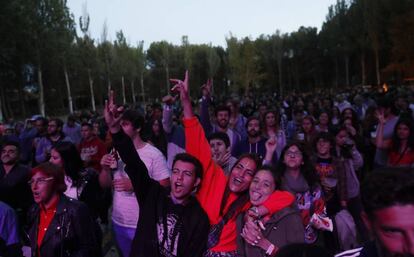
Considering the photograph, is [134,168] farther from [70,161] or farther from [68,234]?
[70,161]

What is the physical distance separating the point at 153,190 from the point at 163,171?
0.81 meters

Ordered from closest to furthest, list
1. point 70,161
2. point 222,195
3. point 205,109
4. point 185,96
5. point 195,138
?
point 222,195
point 195,138
point 185,96
point 70,161
point 205,109

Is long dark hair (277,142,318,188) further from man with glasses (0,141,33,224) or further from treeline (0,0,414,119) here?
treeline (0,0,414,119)

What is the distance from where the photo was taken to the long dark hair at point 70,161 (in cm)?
407

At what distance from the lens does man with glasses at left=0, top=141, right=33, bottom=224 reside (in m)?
4.46

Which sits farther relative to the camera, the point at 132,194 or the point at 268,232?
the point at 132,194

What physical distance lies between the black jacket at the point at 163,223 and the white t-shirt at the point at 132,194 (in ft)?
2.25

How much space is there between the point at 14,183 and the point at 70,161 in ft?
2.68

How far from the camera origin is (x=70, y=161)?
13.6 ft

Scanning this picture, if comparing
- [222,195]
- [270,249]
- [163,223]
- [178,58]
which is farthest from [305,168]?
[178,58]

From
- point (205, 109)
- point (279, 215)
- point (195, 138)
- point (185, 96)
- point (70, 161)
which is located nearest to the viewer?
point (279, 215)

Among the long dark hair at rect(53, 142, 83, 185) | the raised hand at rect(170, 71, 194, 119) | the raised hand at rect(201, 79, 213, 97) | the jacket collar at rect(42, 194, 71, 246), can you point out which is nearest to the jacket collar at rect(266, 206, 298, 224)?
the raised hand at rect(170, 71, 194, 119)

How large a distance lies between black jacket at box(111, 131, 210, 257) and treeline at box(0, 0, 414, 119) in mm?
29107

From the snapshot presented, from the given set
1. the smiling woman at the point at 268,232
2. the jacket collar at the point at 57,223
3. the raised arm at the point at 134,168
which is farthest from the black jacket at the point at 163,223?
the jacket collar at the point at 57,223
